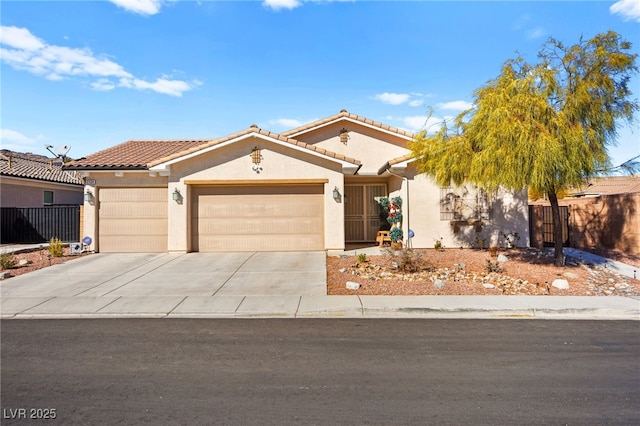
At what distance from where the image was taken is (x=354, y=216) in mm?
16594

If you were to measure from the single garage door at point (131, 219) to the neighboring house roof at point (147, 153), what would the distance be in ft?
3.27

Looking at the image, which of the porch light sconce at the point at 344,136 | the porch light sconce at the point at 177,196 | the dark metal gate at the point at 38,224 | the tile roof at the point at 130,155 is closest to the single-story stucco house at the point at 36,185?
the dark metal gate at the point at 38,224

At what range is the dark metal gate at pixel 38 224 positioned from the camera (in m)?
17.2

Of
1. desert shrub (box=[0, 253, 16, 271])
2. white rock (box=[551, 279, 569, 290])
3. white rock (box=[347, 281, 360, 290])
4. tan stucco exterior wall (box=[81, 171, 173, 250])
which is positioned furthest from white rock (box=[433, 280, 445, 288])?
desert shrub (box=[0, 253, 16, 271])

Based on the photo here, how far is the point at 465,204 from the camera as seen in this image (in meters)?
14.7

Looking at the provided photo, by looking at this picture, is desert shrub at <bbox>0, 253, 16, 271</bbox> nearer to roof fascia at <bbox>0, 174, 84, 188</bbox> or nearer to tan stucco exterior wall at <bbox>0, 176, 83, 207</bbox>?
roof fascia at <bbox>0, 174, 84, 188</bbox>

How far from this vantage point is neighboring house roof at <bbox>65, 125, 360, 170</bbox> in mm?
13742

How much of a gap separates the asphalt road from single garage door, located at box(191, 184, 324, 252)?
740cm

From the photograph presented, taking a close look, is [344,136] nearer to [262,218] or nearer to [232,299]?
[262,218]

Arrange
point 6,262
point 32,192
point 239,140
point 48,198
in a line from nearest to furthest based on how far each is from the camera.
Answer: point 6,262, point 239,140, point 32,192, point 48,198

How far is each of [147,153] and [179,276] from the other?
7665mm

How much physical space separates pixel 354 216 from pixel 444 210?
3696 millimetres

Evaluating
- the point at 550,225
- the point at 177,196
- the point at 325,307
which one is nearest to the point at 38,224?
the point at 177,196

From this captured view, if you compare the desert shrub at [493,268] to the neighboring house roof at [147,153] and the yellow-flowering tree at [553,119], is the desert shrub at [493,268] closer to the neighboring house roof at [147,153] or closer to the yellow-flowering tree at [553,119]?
the yellow-flowering tree at [553,119]
